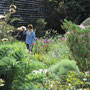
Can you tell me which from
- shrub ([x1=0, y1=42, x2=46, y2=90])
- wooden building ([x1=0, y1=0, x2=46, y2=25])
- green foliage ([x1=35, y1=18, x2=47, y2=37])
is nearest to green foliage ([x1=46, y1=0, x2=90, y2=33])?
wooden building ([x1=0, y1=0, x2=46, y2=25])

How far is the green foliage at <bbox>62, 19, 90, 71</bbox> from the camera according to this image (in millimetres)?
5373

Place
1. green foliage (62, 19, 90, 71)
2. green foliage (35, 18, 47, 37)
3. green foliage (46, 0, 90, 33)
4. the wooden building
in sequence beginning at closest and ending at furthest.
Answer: green foliage (62, 19, 90, 71)
green foliage (35, 18, 47, 37)
the wooden building
green foliage (46, 0, 90, 33)

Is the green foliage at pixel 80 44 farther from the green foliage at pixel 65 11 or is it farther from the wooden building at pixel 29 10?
the green foliage at pixel 65 11

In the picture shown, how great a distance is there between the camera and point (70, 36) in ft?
18.5

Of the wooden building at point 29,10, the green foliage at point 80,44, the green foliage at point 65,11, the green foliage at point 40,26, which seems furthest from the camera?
the green foliage at point 65,11

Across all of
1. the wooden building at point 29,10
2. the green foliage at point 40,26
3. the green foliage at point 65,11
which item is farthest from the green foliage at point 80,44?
the green foliage at point 65,11

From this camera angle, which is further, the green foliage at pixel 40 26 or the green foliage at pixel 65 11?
the green foliage at pixel 65 11

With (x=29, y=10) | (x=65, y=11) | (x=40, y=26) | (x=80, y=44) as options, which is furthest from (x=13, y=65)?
(x=65, y=11)

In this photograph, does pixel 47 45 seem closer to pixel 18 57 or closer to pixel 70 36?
pixel 70 36

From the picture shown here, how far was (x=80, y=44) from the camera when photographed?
545 cm

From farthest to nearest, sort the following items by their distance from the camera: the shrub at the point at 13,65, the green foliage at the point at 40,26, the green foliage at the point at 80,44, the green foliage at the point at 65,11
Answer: the green foliage at the point at 65,11 → the green foliage at the point at 40,26 → the green foliage at the point at 80,44 → the shrub at the point at 13,65

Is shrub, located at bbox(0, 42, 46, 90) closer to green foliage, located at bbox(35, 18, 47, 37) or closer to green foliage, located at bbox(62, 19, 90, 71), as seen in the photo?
green foliage, located at bbox(62, 19, 90, 71)

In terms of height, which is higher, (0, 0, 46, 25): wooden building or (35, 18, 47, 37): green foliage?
(0, 0, 46, 25): wooden building

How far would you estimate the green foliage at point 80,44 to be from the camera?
5.37 meters
